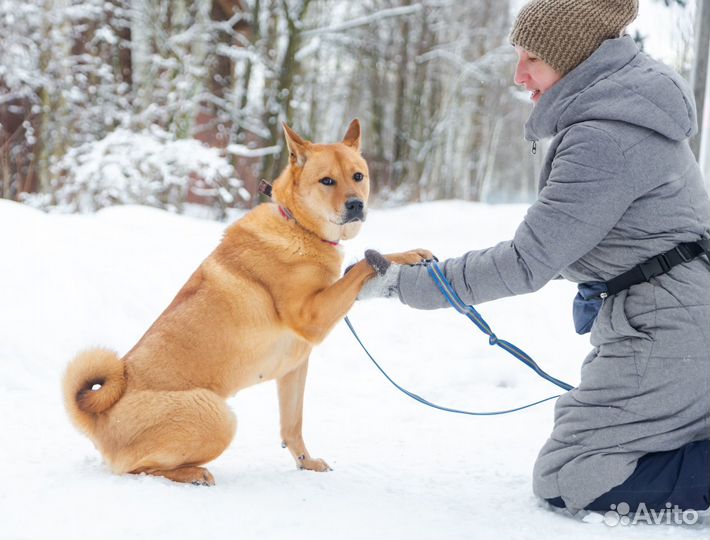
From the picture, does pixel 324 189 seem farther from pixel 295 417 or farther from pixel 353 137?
pixel 295 417

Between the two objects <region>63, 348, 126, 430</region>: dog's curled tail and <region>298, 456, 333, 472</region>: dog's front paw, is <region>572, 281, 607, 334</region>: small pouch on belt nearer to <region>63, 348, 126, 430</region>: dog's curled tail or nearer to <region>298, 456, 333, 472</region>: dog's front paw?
<region>298, 456, 333, 472</region>: dog's front paw

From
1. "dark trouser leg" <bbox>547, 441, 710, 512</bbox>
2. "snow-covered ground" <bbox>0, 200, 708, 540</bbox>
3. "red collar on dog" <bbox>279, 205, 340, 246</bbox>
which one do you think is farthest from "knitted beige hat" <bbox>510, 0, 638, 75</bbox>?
"snow-covered ground" <bbox>0, 200, 708, 540</bbox>

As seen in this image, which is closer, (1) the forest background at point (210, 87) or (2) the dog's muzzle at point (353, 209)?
(2) the dog's muzzle at point (353, 209)

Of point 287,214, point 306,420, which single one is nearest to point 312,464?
point 306,420

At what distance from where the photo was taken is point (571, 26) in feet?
7.61

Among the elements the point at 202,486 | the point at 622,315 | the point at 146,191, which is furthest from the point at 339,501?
the point at 146,191

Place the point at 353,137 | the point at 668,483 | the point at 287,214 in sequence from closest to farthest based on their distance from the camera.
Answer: the point at 668,483
the point at 287,214
the point at 353,137

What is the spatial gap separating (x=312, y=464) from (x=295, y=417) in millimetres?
224

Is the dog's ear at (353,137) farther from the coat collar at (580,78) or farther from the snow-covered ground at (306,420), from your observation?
the coat collar at (580,78)

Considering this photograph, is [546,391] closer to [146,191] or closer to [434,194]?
[146,191]

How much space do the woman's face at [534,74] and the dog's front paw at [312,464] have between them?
1808mm

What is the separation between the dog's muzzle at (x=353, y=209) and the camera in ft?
10.1

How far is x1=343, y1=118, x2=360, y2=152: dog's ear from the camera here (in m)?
3.45

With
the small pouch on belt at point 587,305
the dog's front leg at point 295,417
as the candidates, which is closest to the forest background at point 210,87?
the small pouch on belt at point 587,305
